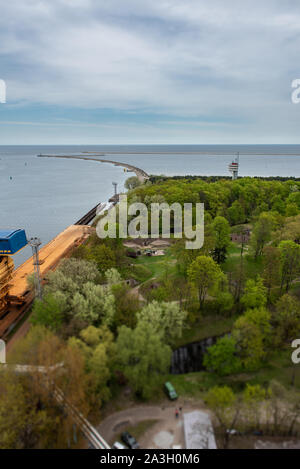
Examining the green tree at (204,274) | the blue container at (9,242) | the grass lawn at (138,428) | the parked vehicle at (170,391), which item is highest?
the blue container at (9,242)

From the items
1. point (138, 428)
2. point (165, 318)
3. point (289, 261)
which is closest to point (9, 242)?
point (165, 318)

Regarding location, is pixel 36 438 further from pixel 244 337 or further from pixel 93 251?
pixel 93 251

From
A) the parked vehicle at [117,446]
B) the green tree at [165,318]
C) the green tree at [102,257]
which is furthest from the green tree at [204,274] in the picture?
the parked vehicle at [117,446]

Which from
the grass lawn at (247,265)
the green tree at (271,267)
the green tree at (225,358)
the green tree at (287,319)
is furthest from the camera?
the grass lawn at (247,265)

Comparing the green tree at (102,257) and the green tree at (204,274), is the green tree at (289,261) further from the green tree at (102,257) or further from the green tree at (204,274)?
the green tree at (102,257)

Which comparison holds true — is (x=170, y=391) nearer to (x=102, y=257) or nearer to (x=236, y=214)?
(x=102, y=257)
